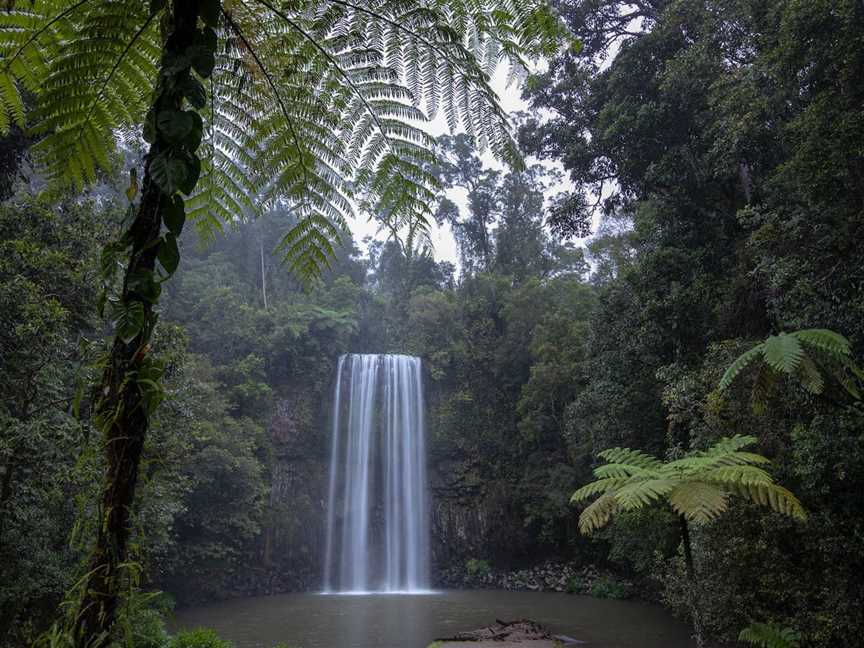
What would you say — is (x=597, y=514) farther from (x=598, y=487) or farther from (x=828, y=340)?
(x=828, y=340)

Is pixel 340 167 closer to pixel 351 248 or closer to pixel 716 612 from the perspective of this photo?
pixel 716 612

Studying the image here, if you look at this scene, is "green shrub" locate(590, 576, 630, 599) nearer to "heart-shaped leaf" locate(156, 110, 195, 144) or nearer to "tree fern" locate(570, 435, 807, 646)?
"tree fern" locate(570, 435, 807, 646)

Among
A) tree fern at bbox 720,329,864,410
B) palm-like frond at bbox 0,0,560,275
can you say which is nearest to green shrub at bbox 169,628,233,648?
tree fern at bbox 720,329,864,410

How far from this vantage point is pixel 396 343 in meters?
22.9

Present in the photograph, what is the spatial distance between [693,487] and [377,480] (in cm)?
1607

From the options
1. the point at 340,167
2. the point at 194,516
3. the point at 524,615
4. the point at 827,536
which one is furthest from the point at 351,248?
the point at 340,167

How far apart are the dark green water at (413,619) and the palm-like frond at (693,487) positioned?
529cm

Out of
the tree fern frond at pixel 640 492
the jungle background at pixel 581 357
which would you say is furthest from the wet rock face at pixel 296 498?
the tree fern frond at pixel 640 492

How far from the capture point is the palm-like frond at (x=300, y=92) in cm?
142

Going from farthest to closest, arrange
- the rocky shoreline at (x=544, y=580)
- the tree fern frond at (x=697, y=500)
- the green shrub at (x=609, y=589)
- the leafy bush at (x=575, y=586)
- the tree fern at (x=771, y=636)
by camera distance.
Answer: the leafy bush at (x=575, y=586) → the rocky shoreline at (x=544, y=580) → the green shrub at (x=609, y=589) → the tree fern at (x=771, y=636) → the tree fern frond at (x=697, y=500)

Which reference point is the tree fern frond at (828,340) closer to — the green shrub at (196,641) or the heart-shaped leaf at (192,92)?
the heart-shaped leaf at (192,92)

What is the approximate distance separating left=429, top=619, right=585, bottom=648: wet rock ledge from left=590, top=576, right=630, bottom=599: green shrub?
17.1 ft

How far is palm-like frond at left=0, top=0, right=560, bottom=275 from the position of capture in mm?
1417

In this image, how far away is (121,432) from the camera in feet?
3.02
